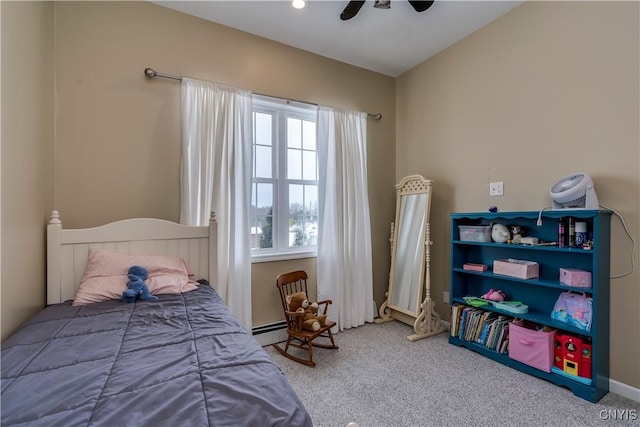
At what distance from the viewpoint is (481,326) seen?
252 centimetres

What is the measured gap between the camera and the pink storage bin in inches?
81.5

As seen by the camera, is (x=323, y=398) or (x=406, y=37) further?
(x=406, y=37)

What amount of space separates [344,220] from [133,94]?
2153 millimetres

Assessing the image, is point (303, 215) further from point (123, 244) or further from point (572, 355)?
point (572, 355)

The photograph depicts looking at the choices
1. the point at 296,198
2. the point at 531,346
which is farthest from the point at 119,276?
the point at 531,346

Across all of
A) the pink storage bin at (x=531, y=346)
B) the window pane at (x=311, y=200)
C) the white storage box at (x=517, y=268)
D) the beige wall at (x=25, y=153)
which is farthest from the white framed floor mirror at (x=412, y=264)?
the beige wall at (x=25, y=153)

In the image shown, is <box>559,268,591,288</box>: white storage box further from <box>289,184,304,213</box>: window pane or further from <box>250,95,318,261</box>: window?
<box>289,184,304,213</box>: window pane

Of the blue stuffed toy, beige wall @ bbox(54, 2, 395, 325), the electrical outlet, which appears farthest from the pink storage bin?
the blue stuffed toy

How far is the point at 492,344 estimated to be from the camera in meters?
2.41

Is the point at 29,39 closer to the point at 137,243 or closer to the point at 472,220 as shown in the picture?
the point at 137,243

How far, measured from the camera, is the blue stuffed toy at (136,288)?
1.79m

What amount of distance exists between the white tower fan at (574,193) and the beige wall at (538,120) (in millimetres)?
165

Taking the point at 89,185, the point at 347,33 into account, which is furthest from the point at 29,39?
the point at 347,33

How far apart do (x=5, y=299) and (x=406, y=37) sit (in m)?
3.46
